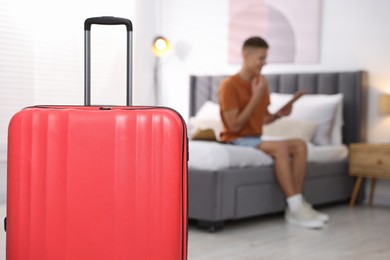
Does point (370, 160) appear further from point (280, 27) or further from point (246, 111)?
point (280, 27)

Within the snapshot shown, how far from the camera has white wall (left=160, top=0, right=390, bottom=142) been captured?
5086mm

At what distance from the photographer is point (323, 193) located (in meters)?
4.59

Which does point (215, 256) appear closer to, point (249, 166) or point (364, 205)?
point (249, 166)

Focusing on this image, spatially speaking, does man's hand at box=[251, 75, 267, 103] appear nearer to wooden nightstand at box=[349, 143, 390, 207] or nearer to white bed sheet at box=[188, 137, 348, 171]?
white bed sheet at box=[188, 137, 348, 171]

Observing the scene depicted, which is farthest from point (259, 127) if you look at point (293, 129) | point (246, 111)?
point (293, 129)

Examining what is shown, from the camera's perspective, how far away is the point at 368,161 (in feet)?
15.5

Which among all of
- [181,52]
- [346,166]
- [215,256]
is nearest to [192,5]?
[181,52]

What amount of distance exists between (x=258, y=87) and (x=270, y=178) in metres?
0.57

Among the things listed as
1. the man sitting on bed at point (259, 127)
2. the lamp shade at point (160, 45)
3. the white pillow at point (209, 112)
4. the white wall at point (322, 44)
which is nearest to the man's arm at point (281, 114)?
the man sitting on bed at point (259, 127)

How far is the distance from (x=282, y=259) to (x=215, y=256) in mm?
298

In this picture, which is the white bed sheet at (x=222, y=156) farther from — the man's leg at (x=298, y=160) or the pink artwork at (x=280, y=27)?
the pink artwork at (x=280, y=27)

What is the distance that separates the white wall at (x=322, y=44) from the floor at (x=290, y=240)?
4.25ft

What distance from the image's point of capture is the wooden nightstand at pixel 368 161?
4.65 meters

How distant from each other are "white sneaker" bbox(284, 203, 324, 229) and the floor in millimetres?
53
